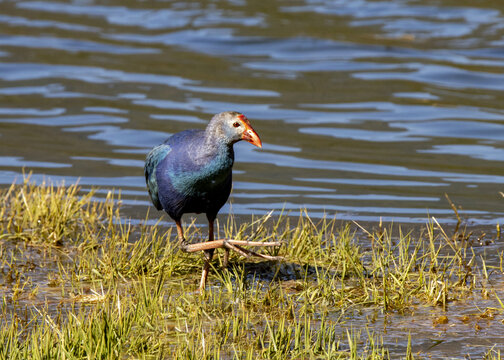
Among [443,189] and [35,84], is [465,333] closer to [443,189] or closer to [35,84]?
[443,189]

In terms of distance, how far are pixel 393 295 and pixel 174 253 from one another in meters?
1.75

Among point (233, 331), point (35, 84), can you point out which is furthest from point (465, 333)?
point (35, 84)

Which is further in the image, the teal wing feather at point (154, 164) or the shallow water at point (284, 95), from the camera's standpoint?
the shallow water at point (284, 95)

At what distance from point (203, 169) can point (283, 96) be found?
8.52m

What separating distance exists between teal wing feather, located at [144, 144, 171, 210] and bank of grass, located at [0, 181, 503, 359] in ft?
1.24

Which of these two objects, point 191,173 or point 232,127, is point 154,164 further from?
point 232,127

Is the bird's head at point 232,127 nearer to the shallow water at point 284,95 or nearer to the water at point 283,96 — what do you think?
the water at point 283,96

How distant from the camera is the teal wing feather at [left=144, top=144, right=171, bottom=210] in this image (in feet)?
19.0

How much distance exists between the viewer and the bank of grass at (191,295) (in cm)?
425

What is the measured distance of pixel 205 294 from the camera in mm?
5180

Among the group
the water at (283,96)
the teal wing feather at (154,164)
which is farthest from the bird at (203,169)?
the water at (283,96)

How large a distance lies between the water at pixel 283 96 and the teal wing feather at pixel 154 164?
1.14 meters

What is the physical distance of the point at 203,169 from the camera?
534cm

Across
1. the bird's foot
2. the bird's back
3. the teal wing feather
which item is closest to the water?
the teal wing feather
